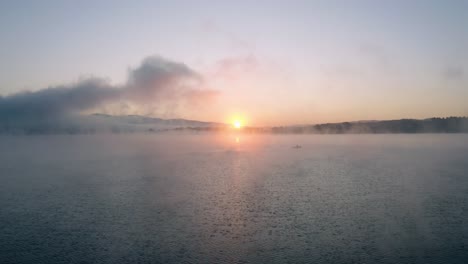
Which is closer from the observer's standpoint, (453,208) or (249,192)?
(453,208)

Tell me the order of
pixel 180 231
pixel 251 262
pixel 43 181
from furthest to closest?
pixel 43 181, pixel 180 231, pixel 251 262

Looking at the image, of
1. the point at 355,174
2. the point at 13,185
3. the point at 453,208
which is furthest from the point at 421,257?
the point at 13,185

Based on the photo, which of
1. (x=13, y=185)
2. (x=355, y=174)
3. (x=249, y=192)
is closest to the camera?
(x=249, y=192)

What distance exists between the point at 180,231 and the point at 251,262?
4888mm

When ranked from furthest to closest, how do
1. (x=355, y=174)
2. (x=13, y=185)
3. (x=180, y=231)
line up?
(x=355, y=174), (x=13, y=185), (x=180, y=231)

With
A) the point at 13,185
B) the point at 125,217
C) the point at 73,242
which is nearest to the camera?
the point at 73,242

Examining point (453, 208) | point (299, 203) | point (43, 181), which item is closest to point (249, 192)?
point (299, 203)

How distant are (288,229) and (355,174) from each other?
2121cm

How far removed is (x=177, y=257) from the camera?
13914mm

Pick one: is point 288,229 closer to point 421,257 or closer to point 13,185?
point 421,257

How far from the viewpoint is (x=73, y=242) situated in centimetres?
1559

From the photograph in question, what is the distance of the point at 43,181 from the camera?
3322cm

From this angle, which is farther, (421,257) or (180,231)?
(180,231)

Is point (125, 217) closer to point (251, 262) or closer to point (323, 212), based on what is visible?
point (251, 262)
